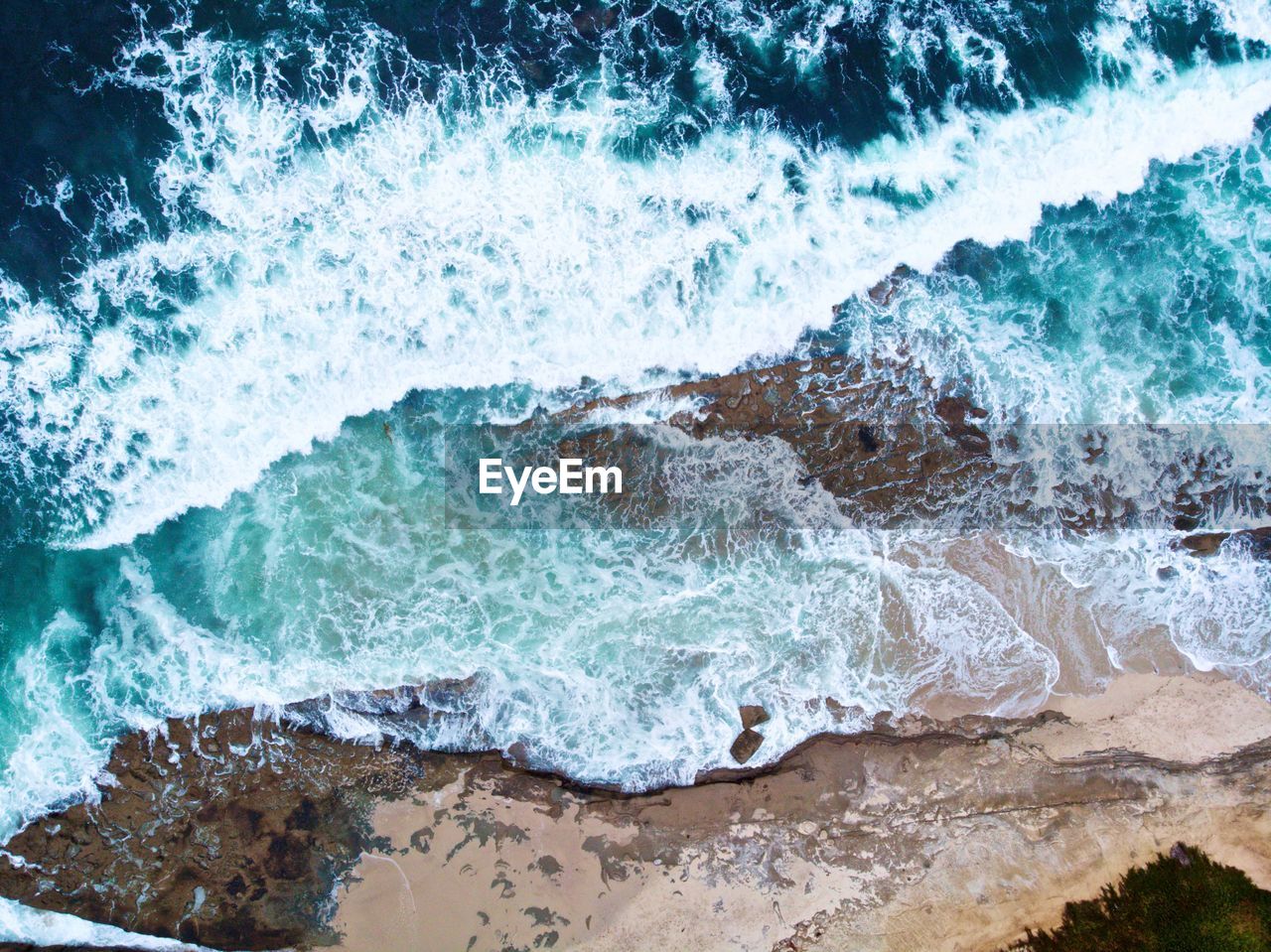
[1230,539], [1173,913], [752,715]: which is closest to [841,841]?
[752,715]

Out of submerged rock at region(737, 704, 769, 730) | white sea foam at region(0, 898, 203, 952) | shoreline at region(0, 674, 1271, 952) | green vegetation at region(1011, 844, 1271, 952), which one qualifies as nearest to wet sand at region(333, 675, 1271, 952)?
shoreline at region(0, 674, 1271, 952)

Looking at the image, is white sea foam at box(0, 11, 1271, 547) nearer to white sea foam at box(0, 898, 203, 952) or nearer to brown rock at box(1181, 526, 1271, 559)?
brown rock at box(1181, 526, 1271, 559)

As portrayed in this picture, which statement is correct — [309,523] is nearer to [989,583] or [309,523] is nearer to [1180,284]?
[989,583]

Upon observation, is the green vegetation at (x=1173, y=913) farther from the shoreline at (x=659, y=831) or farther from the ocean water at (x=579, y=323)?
the ocean water at (x=579, y=323)

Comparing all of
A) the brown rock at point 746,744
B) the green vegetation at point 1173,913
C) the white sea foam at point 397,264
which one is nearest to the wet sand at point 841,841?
the green vegetation at point 1173,913

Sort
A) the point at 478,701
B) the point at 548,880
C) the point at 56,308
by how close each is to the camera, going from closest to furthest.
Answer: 1. the point at 548,880
2. the point at 478,701
3. the point at 56,308

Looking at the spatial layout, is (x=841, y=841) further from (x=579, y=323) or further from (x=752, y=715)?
(x=579, y=323)

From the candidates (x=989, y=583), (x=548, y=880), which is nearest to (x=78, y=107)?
(x=548, y=880)
